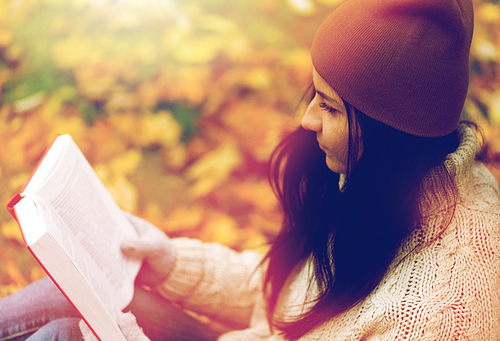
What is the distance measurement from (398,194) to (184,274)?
0.56 metres

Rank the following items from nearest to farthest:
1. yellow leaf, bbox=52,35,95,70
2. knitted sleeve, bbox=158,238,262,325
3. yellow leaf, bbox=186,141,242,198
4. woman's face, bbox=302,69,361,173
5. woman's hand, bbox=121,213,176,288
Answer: woman's face, bbox=302,69,361,173, woman's hand, bbox=121,213,176,288, knitted sleeve, bbox=158,238,262,325, yellow leaf, bbox=186,141,242,198, yellow leaf, bbox=52,35,95,70

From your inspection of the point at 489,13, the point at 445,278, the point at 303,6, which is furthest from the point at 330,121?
the point at 489,13

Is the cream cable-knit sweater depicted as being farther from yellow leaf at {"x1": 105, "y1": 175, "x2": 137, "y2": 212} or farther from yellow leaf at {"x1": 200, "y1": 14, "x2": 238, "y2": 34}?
yellow leaf at {"x1": 200, "y1": 14, "x2": 238, "y2": 34}

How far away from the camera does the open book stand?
1.58 feet

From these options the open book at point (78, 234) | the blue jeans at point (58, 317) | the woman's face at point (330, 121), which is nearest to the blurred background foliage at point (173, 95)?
the blue jeans at point (58, 317)

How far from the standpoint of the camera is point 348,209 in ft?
2.16

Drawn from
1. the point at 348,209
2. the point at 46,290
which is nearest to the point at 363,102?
the point at 348,209

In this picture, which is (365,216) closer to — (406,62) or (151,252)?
(406,62)

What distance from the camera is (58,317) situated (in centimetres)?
76

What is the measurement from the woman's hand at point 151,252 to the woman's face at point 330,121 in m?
0.45

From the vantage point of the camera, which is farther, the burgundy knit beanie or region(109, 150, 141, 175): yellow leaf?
region(109, 150, 141, 175): yellow leaf

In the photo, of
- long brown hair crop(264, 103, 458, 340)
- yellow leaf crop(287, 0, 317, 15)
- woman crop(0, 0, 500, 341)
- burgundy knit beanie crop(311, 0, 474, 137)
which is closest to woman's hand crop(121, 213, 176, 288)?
woman crop(0, 0, 500, 341)

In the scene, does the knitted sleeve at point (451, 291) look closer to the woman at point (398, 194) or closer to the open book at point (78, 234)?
the woman at point (398, 194)

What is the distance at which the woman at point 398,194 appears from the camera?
0.51m
